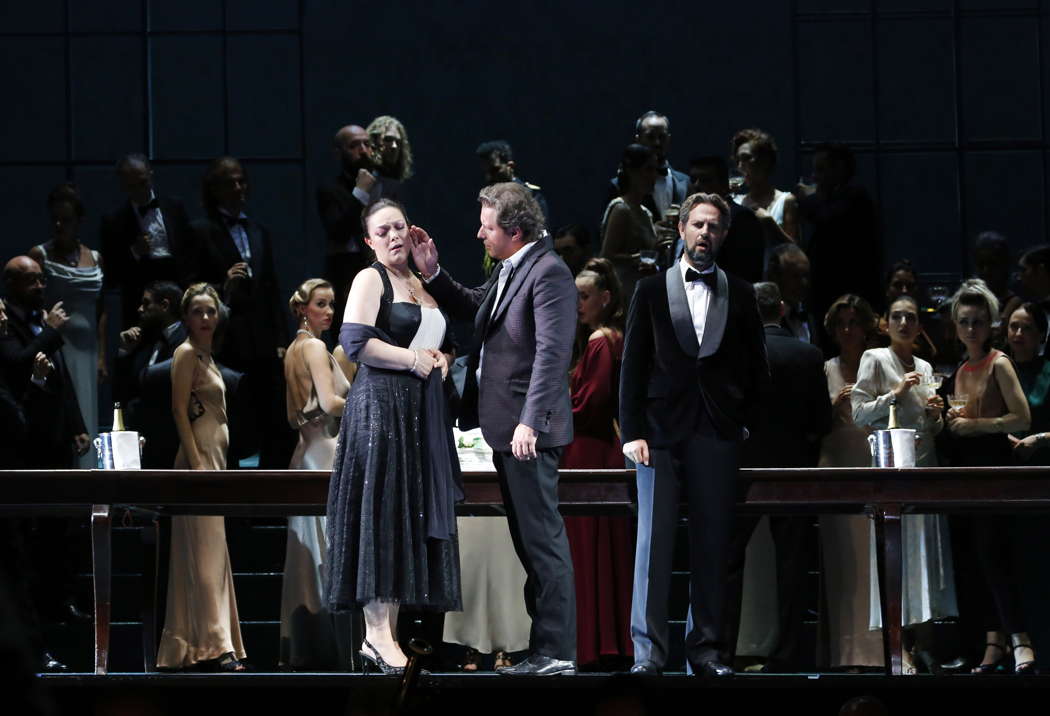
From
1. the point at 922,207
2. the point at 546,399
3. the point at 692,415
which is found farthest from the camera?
the point at 922,207

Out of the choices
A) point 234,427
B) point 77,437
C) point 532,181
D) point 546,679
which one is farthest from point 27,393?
point 532,181

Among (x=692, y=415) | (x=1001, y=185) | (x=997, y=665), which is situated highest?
(x=1001, y=185)

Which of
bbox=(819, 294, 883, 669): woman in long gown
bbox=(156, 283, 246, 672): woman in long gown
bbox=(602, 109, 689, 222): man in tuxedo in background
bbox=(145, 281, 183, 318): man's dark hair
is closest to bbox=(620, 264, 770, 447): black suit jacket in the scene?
bbox=(819, 294, 883, 669): woman in long gown

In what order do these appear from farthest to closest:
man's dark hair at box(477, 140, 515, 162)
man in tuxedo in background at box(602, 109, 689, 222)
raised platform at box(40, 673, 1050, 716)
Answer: man's dark hair at box(477, 140, 515, 162) → man in tuxedo in background at box(602, 109, 689, 222) → raised platform at box(40, 673, 1050, 716)

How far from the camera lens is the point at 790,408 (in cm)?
562

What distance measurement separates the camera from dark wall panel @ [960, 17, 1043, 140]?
965 cm

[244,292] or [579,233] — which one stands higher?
[579,233]

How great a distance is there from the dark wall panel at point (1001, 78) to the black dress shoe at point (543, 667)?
6.32 metres

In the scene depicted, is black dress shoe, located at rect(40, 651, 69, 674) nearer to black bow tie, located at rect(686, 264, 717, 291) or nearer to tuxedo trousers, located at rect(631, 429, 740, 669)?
tuxedo trousers, located at rect(631, 429, 740, 669)

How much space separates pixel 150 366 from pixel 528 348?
226 cm

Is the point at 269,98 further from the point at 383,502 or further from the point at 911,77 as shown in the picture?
the point at 383,502

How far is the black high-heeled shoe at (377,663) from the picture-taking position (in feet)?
14.1

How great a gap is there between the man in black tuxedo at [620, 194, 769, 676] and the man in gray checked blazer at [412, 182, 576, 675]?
0.94ft

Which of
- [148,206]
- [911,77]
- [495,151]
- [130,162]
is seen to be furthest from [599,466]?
[911,77]
